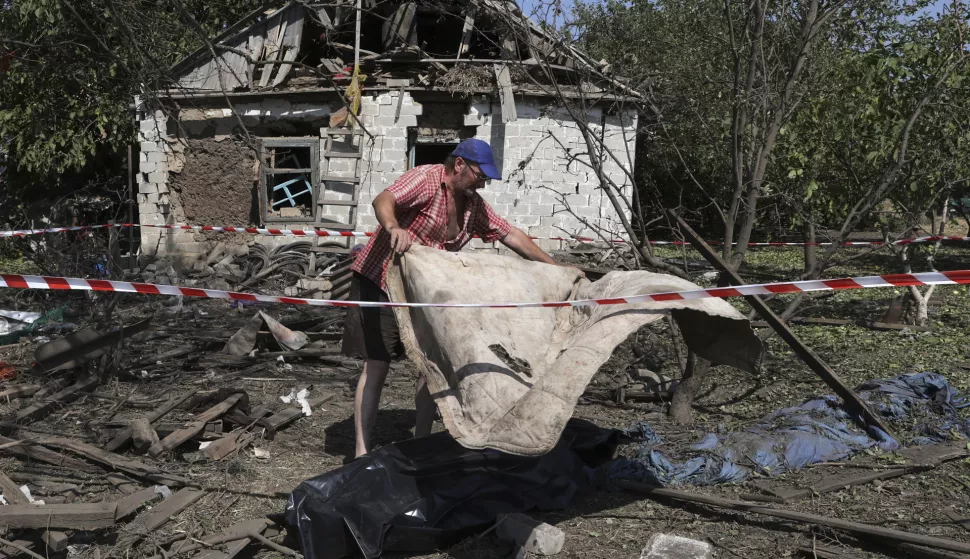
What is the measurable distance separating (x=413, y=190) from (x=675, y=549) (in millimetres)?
2198

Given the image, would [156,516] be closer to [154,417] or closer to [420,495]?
[420,495]

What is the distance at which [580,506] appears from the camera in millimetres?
4246

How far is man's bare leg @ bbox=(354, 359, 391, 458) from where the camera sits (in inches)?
179

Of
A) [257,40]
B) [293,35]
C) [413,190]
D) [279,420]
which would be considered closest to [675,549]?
[413,190]

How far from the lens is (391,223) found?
13.8 feet

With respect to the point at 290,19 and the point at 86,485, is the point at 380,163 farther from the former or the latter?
the point at 86,485

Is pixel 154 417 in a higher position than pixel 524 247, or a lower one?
lower

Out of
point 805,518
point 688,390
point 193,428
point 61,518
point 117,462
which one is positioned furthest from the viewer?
point 688,390

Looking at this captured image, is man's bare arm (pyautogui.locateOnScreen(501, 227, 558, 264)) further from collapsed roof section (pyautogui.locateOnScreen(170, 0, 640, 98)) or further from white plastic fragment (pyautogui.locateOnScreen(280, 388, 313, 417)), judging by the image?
collapsed roof section (pyautogui.locateOnScreen(170, 0, 640, 98))

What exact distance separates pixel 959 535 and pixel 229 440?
3.87 metres

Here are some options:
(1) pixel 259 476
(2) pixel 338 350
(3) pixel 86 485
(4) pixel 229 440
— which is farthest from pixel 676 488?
(2) pixel 338 350

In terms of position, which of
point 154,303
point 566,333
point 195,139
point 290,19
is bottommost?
point 154,303

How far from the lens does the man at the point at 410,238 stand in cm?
439

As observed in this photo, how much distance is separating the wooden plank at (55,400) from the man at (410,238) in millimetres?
2276
